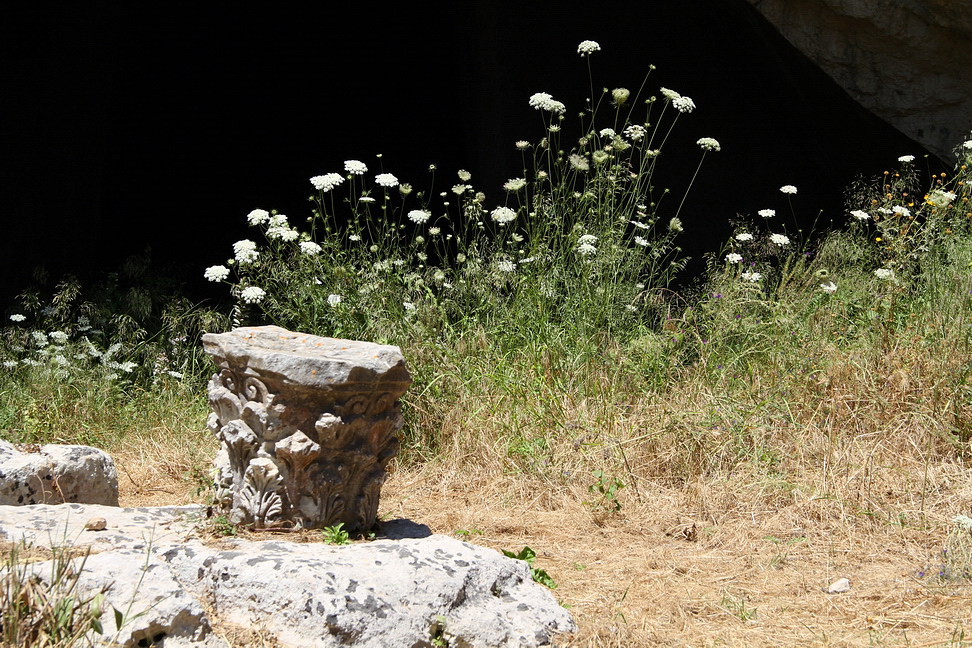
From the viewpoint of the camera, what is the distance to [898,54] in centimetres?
566

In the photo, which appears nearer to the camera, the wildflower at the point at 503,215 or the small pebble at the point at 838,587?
the small pebble at the point at 838,587

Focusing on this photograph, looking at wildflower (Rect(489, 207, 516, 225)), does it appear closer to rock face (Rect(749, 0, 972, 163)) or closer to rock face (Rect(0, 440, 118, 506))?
rock face (Rect(0, 440, 118, 506))

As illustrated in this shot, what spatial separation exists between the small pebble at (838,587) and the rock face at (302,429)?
5.27 ft

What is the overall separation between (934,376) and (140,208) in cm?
862

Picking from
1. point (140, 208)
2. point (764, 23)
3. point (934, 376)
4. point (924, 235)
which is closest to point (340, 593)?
point (934, 376)

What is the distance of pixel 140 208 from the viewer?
994cm

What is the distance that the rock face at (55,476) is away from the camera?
132 inches

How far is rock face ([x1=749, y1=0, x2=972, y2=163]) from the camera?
543 cm

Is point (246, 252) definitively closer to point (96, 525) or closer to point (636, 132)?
point (96, 525)

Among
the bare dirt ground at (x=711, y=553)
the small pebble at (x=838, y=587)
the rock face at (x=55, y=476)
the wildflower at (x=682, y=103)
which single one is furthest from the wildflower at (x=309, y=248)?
the small pebble at (x=838, y=587)

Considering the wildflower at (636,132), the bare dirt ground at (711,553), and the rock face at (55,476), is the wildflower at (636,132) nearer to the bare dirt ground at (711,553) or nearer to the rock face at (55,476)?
the bare dirt ground at (711,553)

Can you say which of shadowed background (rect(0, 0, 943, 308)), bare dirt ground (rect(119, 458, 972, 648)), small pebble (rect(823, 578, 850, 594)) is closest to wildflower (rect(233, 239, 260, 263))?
bare dirt ground (rect(119, 458, 972, 648))

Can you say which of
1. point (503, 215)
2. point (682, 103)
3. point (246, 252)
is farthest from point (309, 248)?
point (682, 103)

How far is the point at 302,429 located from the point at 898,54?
483 centimetres
